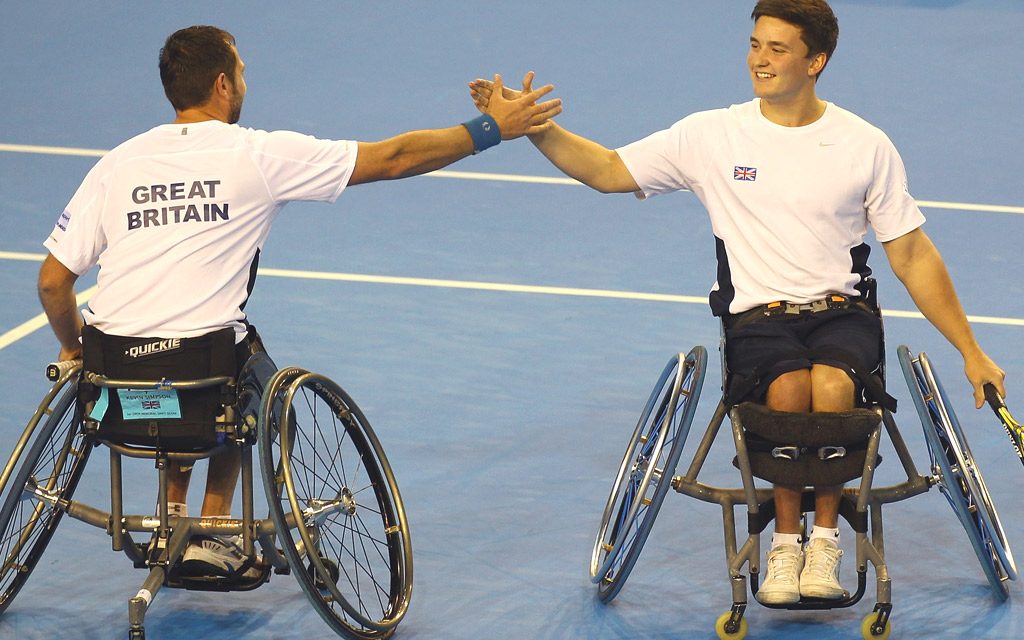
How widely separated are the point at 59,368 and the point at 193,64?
867 mm

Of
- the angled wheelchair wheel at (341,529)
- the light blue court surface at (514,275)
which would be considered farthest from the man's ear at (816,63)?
the angled wheelchair wheel at (341,529)

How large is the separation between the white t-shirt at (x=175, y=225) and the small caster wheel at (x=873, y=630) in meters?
1.83

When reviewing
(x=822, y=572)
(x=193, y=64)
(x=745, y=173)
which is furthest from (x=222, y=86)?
(x=822, y=572)

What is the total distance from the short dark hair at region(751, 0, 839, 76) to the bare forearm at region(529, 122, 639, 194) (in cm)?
59

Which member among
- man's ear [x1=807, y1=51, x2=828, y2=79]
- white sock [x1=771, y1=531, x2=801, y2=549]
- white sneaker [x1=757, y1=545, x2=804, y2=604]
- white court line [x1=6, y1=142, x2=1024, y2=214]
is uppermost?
man's ear [x1=807, y1=51, x2=828, y2=79]

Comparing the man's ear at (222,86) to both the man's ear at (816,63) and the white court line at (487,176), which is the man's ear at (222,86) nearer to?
the man's ear at (816,63)

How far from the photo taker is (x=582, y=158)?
15.1 ft

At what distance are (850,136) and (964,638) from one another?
1.41 metres

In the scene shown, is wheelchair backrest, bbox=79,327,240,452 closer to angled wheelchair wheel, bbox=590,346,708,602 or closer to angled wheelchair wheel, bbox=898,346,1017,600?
angled wheelchair wheel, bbox=590,346,708,602

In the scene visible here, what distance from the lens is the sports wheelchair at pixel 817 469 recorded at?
13.2 ft

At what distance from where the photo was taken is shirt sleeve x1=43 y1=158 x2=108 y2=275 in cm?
403

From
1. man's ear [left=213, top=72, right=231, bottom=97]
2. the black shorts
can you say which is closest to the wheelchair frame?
the black shorts

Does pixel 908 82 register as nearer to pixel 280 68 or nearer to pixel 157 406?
pixel 280 68

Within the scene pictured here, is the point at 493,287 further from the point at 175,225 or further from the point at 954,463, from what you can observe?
the point at 954,463
